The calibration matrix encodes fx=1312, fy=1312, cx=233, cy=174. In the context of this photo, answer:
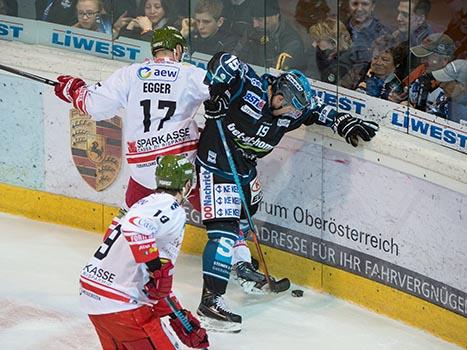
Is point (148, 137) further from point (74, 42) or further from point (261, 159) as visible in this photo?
point (74, 42)

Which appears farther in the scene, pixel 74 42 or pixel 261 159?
pixel 74 42

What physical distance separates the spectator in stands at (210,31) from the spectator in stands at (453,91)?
1185 millimetres

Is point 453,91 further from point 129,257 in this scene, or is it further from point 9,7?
point 9,7

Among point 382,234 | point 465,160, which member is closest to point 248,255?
point 382,234

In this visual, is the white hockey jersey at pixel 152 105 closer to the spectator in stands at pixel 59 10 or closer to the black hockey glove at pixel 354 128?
the black hockey glove at pixel 354 128

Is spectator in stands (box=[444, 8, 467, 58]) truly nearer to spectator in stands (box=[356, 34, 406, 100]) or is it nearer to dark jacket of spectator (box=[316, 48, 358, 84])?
spectator in stands (box=[356, 34, 406, 100])

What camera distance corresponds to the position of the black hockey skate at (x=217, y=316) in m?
5.74

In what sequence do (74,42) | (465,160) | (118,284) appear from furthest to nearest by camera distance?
1. (74,42)
2. (465,160)
3. (118,284)

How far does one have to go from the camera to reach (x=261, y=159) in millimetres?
6367

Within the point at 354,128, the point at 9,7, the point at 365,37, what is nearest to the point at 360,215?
the point at 354,128

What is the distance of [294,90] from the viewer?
5703 mm

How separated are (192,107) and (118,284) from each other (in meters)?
1.48

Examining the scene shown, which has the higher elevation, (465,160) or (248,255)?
(465,160)

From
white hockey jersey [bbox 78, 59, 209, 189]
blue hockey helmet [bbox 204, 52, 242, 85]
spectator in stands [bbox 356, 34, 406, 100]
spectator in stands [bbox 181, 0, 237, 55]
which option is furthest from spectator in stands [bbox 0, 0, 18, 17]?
spectator in stands [bbox 356, 34, 406, 100]
